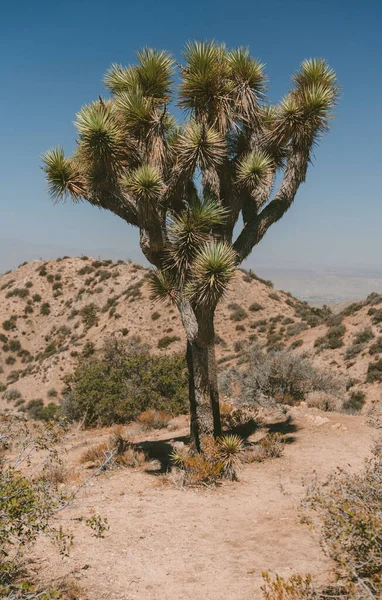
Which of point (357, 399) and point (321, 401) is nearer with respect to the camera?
point (321, 401)

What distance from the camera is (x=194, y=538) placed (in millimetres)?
5445

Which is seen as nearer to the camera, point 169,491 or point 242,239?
point 169,491

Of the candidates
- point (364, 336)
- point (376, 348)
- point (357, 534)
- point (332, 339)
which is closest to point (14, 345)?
point (332, 339)

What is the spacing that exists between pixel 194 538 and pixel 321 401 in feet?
24.9

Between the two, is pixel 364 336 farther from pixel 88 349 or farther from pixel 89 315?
pixel 89 315

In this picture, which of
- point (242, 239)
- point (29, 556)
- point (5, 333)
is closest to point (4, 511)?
point (29, 556)

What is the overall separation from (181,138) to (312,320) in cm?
2416

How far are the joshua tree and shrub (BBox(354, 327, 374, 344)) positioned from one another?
1686 centimetres

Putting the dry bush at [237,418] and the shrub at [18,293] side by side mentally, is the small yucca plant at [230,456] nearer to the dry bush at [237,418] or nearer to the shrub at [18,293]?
the dry bush at [237,418]

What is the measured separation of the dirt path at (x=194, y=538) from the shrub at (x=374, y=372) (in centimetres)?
1234

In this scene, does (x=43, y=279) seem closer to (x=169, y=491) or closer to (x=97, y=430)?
(x=97, y=430)

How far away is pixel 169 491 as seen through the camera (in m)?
7.14

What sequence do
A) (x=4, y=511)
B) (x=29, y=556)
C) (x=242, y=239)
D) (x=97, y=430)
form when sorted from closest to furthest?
(x=4, y=511)
(x=29, y=556)
(x=242, y=239)
(x=97, y=430)

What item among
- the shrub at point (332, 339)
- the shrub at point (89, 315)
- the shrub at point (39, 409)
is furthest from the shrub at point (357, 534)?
the shrub at point (89, 315)
